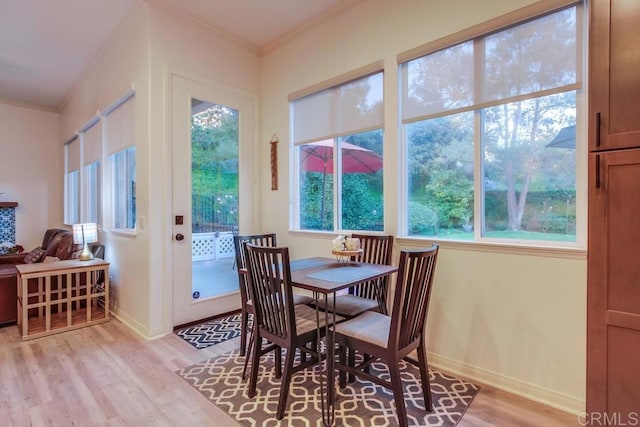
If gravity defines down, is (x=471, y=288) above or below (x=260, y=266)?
below

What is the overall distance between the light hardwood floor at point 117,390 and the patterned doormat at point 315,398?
0.08 m

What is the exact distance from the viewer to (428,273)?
5.95 ft

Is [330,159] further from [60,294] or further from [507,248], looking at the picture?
[60,294]

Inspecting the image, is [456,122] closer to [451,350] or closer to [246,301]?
[451,350]

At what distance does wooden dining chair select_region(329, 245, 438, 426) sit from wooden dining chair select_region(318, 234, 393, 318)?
33 cm

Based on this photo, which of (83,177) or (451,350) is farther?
(83,177)

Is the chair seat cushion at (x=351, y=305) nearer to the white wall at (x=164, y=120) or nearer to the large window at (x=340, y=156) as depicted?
the large window at (x=340, y=156)

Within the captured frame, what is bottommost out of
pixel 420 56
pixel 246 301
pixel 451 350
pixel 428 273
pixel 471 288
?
pixel 451 350

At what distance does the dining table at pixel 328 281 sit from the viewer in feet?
5.85

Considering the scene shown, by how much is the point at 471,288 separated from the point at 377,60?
1.97 meters

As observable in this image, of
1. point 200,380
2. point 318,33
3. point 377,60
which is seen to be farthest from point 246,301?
point 318,33

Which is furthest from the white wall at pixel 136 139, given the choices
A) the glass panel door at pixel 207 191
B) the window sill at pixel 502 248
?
the window sill at pixel 502 248

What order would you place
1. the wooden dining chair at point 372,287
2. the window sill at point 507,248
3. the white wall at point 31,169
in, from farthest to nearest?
the white wall at point 31,169 < the wooden dining chair at point 372,287 < the window sill at point 507,248
